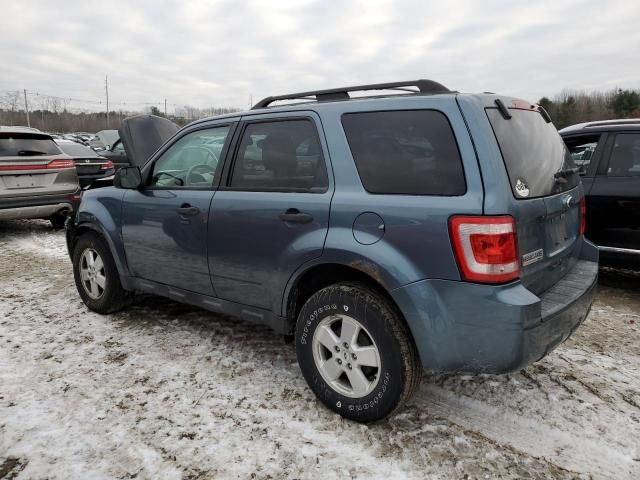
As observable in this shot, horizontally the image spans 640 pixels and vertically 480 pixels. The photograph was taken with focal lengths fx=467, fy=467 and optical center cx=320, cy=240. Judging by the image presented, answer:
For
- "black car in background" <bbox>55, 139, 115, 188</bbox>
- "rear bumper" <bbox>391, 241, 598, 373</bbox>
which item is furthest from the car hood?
"black car in background" <bbox>55, 139, 115, 188</bbox>

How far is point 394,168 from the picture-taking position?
243 cm

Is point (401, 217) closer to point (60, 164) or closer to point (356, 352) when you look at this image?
point (356, 352)

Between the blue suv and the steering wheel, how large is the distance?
16 millimetres

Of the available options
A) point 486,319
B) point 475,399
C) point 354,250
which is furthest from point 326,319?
point 475,399

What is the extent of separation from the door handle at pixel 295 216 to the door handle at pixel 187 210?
0.79 m

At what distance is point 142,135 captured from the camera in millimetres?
5285

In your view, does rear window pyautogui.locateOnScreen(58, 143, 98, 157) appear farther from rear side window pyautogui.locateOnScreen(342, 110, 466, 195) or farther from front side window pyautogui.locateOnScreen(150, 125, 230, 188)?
rear side window pyautogui.locateOnScreen(342, 110, 466, 195)

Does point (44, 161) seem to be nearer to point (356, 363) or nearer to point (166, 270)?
point (166, 270)

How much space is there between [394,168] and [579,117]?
47.5 meters

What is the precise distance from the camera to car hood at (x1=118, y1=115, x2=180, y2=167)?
5.04 meters

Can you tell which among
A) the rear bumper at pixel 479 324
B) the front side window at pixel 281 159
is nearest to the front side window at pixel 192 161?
the front side window at pixel 281 159

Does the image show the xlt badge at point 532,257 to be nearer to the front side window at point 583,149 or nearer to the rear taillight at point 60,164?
the front side window at point 583,149

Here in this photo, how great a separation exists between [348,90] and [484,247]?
1.32m

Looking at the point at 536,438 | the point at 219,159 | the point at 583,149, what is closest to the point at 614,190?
the point at 583,149
